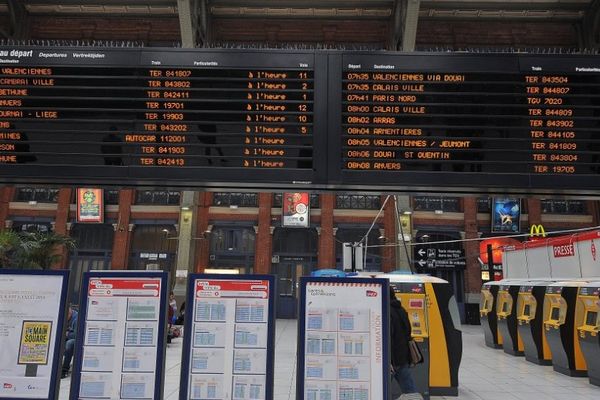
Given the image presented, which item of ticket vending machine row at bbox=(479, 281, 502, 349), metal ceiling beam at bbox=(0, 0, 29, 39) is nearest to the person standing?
ticket vending machine row at bbox=(479, 281, 502, 349)

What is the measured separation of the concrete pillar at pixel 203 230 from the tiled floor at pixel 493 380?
10392 mm

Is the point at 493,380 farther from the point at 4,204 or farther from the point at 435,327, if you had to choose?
the point at 4,204

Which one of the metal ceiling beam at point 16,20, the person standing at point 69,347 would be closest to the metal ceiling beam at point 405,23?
the person standing at point 69,347

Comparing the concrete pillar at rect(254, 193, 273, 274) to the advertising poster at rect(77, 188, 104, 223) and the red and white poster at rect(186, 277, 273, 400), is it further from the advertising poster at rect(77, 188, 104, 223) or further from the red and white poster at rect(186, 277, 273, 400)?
the red and white poster at rect(186, 277, 273, 400)

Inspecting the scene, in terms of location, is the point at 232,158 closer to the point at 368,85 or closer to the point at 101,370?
the point at 368,85

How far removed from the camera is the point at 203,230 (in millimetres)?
23812

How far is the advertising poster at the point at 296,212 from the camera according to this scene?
23.1m

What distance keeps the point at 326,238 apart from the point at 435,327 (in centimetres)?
1494

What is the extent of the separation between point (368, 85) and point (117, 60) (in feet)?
8.62

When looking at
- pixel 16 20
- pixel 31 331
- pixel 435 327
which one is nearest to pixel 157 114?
pixel 31 331

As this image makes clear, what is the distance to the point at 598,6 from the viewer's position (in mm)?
21234

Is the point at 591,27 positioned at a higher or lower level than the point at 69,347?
higher

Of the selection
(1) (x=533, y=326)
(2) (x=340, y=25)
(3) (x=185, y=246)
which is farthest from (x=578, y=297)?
(2) (x=340, y=25)

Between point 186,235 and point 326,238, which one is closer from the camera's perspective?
point 186,235
